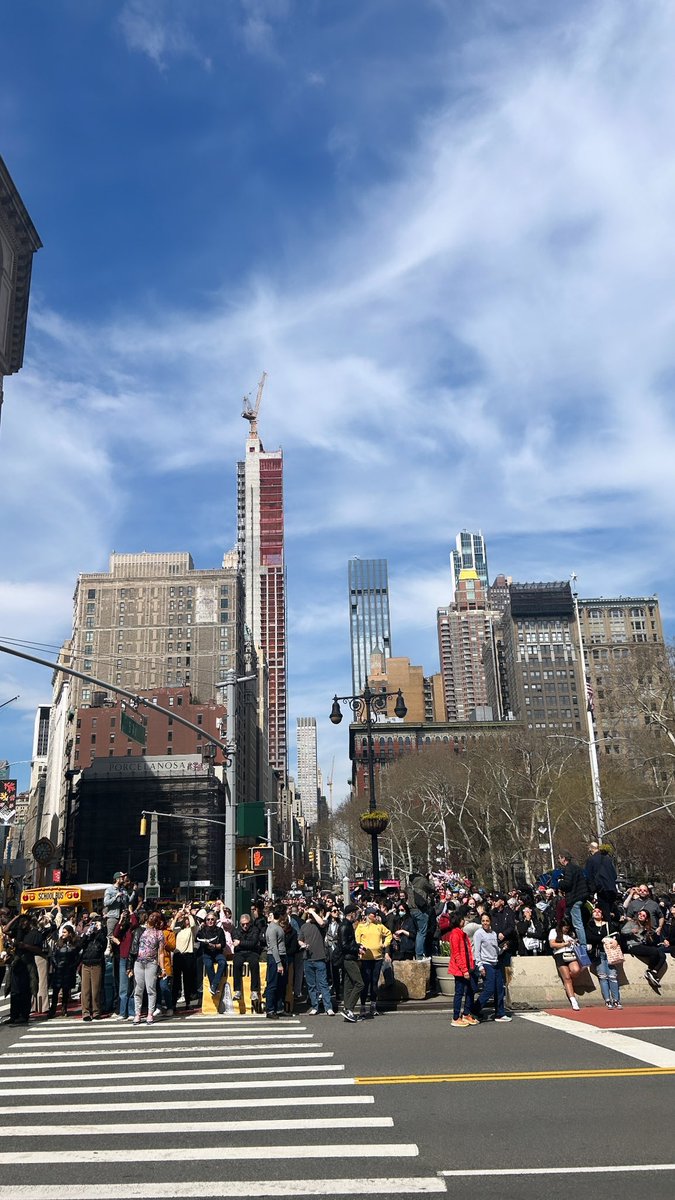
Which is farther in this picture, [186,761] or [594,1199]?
[186,761]

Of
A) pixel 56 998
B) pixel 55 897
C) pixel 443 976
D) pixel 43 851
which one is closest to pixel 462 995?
pixel 443 976

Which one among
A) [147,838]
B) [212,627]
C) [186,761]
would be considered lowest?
[147,838]

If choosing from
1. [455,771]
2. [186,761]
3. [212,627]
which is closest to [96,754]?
[186,761]

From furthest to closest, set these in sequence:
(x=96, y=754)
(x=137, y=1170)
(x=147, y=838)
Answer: (x=96, y=754) < (x=147, y=838) < (x=137, y=1170)

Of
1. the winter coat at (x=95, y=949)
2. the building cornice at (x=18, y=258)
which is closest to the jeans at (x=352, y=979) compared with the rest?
the winter coat at (x=95, y=949)

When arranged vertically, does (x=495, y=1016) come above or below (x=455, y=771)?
below

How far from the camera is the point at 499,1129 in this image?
8.04m

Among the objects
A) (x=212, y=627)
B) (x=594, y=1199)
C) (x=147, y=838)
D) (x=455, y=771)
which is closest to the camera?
(x=594, y=1199)

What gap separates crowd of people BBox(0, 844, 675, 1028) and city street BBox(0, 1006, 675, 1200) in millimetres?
1551

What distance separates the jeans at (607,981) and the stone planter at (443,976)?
351 centimetres

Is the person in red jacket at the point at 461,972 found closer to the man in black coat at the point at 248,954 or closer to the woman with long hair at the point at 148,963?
the man in black coat at the point at 248,954

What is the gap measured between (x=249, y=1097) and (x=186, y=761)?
114 meters

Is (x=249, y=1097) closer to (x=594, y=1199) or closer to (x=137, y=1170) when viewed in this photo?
(x=137, y=1170)

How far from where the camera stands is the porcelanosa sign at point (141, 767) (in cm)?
11925
